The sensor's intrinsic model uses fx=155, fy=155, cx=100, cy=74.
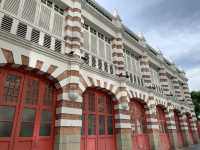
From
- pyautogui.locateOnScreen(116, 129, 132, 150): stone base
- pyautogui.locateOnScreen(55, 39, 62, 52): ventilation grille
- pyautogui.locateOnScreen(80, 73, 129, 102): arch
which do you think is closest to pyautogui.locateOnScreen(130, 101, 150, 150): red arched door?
pyautogui.locateOnScreen(116, 129, 132, 150): stone base

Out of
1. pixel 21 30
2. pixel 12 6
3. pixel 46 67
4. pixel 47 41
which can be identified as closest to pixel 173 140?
pixel 46 67

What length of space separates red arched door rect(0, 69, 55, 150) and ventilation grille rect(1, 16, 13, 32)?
1.35 metres

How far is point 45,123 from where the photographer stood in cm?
521

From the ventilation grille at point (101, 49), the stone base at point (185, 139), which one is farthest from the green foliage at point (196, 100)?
the ventilation grille at point (101, 49)

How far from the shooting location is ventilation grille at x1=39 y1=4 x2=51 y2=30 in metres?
6.03

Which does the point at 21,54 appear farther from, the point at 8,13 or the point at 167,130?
the point at 167,130

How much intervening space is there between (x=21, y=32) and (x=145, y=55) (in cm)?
882

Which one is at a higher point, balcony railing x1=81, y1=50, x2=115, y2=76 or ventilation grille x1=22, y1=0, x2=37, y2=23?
ventilation grille x1=22, y1=0, x2=37, y2=23

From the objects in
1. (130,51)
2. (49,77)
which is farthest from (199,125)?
(49,77)

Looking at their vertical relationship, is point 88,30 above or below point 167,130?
above

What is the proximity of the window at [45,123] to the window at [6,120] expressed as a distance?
0.95 m

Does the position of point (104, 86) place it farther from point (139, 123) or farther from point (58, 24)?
point (139, 123)

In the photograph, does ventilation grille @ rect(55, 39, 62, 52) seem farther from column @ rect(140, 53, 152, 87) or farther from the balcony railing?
column @ rect(140, 53, 152, 87)

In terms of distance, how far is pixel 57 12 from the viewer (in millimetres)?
6883
